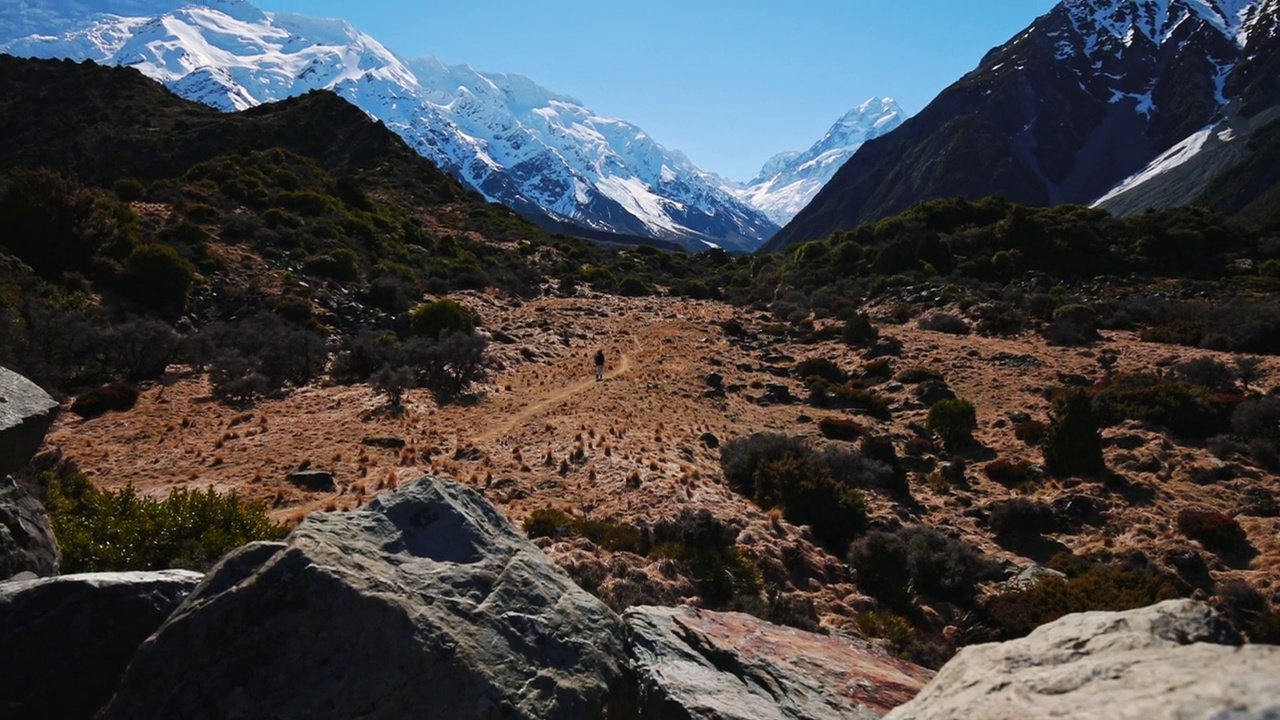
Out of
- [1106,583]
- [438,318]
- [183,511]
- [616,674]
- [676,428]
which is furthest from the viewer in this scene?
[438,318]

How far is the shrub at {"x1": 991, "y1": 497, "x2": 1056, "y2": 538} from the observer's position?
15.2 meters

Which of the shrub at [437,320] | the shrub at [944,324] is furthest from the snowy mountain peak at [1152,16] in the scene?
the shrub at [437,320]

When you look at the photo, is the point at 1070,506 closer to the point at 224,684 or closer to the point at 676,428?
the point at 676,428

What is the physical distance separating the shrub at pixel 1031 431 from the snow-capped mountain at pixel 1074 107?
138470 mm

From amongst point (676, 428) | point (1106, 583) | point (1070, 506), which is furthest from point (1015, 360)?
point (1106, 583)

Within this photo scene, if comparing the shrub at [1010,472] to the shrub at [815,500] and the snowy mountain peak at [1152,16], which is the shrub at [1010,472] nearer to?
the shrub at [815,500]

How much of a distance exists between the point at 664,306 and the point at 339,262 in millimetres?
20494

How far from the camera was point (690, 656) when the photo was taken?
4.89 m

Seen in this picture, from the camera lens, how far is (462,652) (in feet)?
13.2

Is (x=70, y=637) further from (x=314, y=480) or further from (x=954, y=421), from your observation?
(x=954, y=421)

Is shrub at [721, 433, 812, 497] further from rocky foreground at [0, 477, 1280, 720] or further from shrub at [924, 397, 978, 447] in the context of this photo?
rocky foreground at [0, 477, 1280, 720]

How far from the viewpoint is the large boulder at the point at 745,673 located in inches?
173

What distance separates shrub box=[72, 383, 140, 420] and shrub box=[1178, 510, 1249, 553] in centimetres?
2573

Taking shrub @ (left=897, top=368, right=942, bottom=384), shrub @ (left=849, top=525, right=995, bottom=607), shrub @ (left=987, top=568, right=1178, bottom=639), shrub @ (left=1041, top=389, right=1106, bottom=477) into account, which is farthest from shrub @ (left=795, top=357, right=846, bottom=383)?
shrub @ (left=987, top=568, right=1178, bottom=639)
